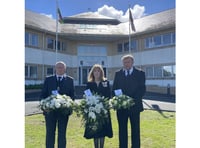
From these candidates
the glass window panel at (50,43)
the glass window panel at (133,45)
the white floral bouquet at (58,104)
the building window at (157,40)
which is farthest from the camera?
the building window at (157,40)

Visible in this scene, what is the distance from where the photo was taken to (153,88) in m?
2.64

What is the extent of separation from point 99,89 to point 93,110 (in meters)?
0.19

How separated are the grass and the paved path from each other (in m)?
0.05

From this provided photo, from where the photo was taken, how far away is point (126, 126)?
91.4 inches

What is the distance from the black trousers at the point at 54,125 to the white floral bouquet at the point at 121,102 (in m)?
0.42

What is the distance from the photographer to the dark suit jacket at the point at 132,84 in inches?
89.4

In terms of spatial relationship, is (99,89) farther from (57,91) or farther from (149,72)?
(149,72)

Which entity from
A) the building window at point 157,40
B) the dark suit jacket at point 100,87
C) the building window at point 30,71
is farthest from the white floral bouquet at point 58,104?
the building window at point 157,40

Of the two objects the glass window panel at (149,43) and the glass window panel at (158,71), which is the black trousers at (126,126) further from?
the glass window panel at (149,43)

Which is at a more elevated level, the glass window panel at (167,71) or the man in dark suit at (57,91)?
the glass window panel at (167,71)

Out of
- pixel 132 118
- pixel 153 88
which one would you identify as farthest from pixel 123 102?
pixel 153 88

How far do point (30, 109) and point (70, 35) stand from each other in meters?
0.87

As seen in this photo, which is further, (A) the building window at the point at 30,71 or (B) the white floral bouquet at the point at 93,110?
(A) the building window at the point at 30,71

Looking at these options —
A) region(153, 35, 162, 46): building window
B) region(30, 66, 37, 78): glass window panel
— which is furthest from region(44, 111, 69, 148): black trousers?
region(153, 35, 162, 46): building window
